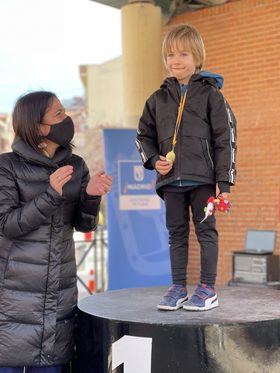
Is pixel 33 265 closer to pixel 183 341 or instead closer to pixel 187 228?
pixel 183 341

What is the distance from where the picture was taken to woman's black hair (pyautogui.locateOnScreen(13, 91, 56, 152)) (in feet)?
8.93

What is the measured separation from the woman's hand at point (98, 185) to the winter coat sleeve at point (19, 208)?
0.64ft

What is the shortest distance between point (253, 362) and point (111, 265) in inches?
173

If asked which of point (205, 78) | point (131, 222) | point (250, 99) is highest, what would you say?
point (250, 99)

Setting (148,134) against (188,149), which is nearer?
(188,149)

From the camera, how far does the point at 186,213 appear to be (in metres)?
3.12

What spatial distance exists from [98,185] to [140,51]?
5407 millimetres

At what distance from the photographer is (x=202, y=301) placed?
2863mm

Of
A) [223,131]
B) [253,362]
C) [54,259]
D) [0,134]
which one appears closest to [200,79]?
[223,131]

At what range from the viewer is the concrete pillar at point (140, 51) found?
25.8 ft

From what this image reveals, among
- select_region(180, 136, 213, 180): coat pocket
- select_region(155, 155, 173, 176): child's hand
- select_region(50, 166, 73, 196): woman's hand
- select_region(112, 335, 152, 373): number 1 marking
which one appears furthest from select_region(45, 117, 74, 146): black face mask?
select_region(112, 335, 152, 373): number 1 marking

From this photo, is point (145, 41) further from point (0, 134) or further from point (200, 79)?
point (0, 134)

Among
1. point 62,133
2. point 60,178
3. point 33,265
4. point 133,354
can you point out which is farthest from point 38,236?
point 133,354

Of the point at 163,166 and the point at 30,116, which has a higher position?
the point at 30,116
